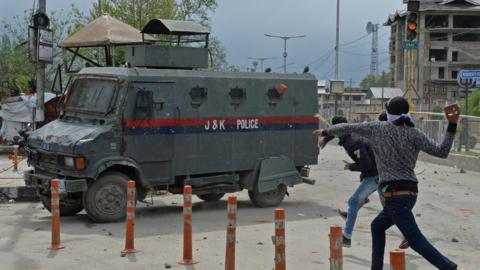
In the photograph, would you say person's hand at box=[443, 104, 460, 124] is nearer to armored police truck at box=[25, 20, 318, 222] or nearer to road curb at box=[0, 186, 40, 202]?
armored police truck at box=[25, 20, 318, 222]

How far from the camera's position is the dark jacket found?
9.02 m

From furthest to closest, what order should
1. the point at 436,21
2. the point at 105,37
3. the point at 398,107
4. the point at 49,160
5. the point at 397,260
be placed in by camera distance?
1. the point at 436,21
2. the point at 105,37
3. the point at 49,160
4. the point at 398,107
5. the point at 397,260

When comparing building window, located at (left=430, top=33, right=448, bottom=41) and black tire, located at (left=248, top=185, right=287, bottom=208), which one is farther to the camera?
building window, located at (left=430, top=33, right=448, bottom=41)

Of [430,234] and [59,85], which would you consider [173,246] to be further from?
[59,85]

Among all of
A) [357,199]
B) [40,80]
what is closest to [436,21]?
[40,80]

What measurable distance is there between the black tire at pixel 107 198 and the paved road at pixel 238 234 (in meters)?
0.25

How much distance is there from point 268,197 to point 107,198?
133 inches

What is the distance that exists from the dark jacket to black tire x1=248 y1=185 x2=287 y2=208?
363 cm

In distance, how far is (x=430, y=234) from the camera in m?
9.98

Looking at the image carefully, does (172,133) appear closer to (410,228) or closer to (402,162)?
(402,162)

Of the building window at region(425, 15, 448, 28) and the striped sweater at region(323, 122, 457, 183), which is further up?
the building window at region(425, 15, 448, 28)

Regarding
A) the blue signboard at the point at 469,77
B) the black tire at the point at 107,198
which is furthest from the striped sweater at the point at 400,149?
the blue signboard at the point at 469,77

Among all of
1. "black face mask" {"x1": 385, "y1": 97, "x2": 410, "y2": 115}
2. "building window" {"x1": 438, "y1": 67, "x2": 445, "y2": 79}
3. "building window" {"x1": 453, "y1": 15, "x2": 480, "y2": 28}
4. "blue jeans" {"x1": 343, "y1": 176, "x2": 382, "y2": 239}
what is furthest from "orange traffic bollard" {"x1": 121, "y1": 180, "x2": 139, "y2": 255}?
"building window" {"x1": 453, "y1": 15, "x2": 480, "y2": 28}

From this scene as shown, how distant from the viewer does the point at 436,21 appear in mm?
105562
